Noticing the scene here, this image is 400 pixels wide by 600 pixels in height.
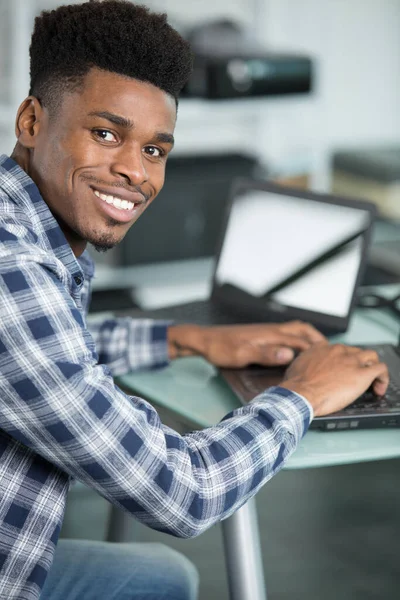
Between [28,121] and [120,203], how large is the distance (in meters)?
0.16

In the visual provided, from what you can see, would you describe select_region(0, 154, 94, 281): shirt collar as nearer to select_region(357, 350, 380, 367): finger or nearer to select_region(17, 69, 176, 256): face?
select_region(17, 69, 176, 256): face

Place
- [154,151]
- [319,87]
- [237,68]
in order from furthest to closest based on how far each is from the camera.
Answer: [319,87]
[237,68]
[154,151]

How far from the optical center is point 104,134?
1.15 meters

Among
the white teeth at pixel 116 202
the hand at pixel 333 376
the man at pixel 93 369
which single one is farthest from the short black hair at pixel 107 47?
the hand at pixel 333 376

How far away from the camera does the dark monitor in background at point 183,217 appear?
318 centimetres

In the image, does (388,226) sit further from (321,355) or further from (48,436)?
(48,436)

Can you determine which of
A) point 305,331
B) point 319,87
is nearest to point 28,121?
point 305,331

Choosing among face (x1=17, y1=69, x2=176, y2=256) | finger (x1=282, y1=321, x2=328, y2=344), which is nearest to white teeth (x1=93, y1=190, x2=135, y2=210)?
face (x1=17, y1=69, x2=176, y2=256)

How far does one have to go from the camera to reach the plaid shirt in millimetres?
981

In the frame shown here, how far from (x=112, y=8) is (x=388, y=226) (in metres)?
2.27

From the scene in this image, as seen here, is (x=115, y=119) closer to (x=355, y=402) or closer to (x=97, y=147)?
(x=97, y=147)

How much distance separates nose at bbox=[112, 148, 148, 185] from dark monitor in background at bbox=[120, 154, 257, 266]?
1.95 m

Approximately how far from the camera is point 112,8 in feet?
3.79

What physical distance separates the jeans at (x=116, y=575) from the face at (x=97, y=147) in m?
0.46
